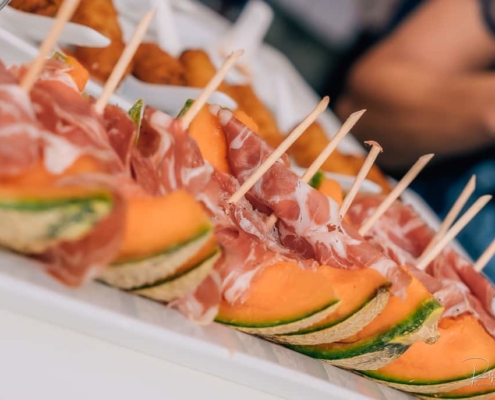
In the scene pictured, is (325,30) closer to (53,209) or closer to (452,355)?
(452,355)

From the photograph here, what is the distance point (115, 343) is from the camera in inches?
34.7

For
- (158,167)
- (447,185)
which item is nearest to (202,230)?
(158,167)

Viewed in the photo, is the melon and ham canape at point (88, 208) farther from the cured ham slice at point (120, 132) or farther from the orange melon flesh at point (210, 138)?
the orange melon flesh at point (210, 138)

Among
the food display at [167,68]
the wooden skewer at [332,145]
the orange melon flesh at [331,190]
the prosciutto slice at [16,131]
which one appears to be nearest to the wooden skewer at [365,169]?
the wooden skewer at [332,145]

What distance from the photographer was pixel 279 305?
0.95 metres

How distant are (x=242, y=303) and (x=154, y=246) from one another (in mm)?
229

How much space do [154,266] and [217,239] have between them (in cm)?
16

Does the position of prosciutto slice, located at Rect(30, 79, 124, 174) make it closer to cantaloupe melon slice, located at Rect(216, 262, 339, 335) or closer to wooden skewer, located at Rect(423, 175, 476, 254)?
cantaloupe melon slice, located at Rect(216, 262, 339, 335)

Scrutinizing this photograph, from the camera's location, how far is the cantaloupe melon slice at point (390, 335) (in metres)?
1.02

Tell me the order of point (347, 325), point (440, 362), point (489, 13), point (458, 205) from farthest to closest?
point (489, 13) → point (458, 205) → point (440, 362) → point (347, 325)

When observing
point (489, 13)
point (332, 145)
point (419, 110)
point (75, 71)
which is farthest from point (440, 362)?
point (489, 13)

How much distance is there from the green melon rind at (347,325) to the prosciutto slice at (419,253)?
0.23 metres

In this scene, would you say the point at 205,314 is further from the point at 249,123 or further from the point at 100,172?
the point at 249,123

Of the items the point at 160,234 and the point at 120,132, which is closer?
the point at 160,234
